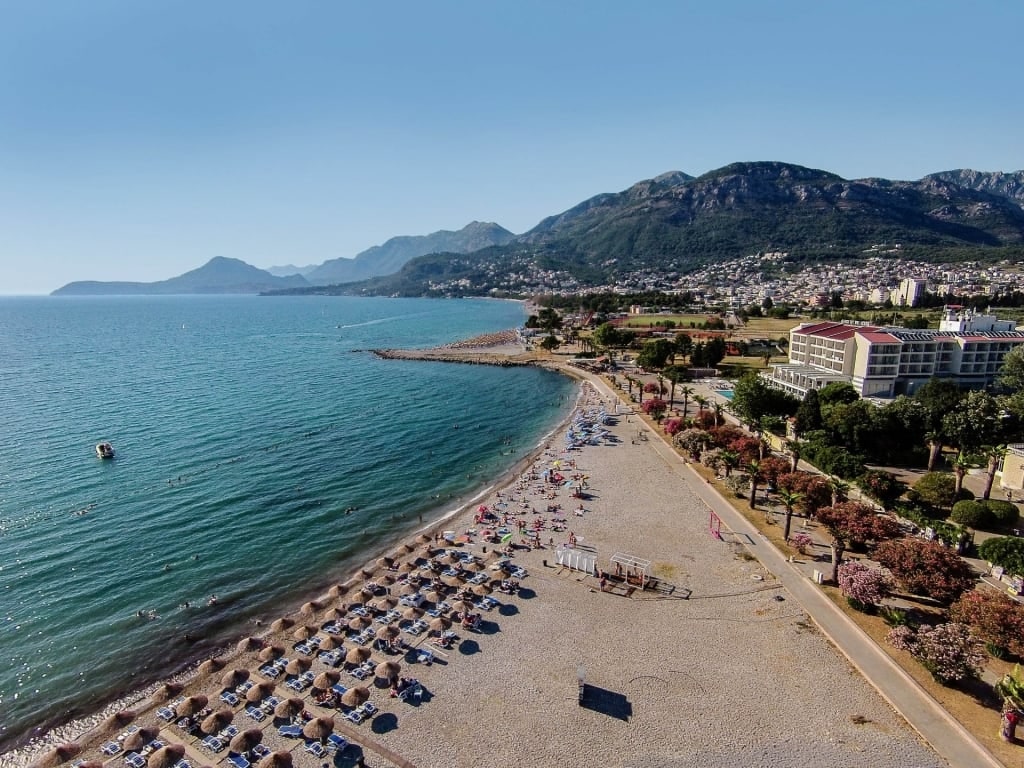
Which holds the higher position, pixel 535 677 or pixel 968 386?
pixel 968 386

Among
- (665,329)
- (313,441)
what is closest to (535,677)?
(313,441)

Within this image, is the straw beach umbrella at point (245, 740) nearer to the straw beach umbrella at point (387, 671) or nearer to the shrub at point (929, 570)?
the straw beach umbrella at point (387, 671)

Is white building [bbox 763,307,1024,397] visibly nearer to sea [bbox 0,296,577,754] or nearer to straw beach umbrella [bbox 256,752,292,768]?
sea [bbox 0,296,577,754]

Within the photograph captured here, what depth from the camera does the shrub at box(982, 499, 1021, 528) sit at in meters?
32.9

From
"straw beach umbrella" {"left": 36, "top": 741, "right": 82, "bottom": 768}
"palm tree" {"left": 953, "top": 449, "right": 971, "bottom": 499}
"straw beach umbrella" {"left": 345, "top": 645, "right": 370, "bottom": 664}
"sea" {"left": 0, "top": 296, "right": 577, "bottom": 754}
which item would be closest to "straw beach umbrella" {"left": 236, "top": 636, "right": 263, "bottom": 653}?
"sea" {"left": 0, "top": 296, "right": 577, "bottom": 754}

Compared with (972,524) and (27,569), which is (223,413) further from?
(972,524)

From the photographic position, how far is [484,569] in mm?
31719

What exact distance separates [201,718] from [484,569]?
1494cm

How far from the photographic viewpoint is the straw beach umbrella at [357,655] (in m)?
23.8

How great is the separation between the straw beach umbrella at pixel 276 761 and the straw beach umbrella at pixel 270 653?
6.43 metres

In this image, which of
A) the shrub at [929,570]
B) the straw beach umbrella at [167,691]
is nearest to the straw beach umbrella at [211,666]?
the straw beach umbrella at [167,691]

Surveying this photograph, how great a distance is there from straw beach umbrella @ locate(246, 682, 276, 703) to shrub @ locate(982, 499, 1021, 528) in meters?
40.1

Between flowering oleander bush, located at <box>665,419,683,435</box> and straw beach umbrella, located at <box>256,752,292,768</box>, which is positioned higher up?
flowering oleander bush, located at <box>665,419,683,435</box>

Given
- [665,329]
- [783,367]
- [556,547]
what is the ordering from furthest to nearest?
[665,329], [783,367], [556,547]
